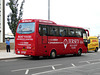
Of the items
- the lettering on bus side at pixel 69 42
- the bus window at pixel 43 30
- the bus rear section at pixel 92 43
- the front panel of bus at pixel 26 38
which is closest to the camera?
the front panel of bus at pixel 26 38

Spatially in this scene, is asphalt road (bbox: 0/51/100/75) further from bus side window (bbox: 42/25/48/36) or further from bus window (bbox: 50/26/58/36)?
bus window (bbox: 50/26/58/36)

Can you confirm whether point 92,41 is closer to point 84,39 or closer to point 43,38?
point 84,39

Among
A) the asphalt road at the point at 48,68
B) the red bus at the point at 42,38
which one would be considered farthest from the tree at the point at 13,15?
the asphalt road at the point at 48,68

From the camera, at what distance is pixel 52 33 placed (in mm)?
20281

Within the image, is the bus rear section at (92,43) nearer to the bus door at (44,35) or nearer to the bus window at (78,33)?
the bus window at (78,33)

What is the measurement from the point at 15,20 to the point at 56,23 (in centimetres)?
605

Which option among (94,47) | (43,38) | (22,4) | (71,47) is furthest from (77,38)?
(94,47)

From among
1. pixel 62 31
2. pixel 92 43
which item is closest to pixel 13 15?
pixel 62 31

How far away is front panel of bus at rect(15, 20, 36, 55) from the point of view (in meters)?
18.5

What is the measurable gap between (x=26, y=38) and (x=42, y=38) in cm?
133

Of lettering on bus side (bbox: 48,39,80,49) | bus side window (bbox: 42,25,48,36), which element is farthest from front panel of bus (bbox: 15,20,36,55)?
lettering on bus side (bbox: 48,39,80,49)

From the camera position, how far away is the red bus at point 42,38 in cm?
1850

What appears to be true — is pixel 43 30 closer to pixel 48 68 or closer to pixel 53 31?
pixel 53 31

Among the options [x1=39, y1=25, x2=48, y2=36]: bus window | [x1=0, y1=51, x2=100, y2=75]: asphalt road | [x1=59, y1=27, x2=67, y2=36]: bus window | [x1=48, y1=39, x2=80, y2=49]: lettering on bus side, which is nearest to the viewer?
[x1=0, y1=51, x2=100, y2=75]: asphalt road
